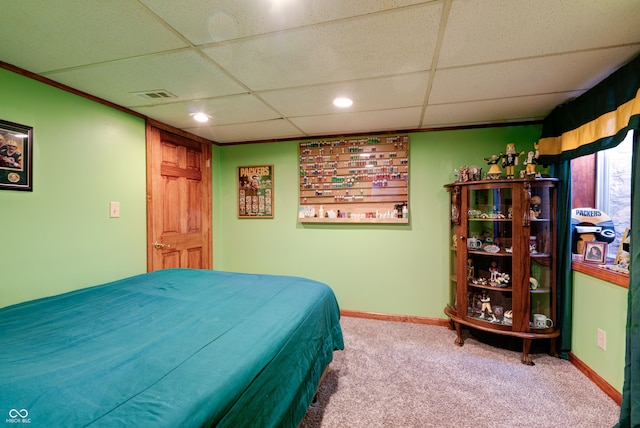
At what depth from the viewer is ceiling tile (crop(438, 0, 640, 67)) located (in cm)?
118

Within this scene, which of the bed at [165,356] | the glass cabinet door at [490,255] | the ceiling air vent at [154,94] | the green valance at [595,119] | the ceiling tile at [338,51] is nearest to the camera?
the bed at [165,356]

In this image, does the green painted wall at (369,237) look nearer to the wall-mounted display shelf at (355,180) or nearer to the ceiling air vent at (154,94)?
the wall-mounted display shelf at (355,180)

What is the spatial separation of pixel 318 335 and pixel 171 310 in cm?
84

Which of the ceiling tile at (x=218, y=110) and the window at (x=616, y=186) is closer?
the window at (x=616, y=186)

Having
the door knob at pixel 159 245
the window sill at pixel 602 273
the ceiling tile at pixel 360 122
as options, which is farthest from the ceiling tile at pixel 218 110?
the window sill at pixel 602 273

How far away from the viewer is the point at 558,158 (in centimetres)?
238

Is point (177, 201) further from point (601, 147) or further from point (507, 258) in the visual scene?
point (601, 147)

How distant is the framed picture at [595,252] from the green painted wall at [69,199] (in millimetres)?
3899

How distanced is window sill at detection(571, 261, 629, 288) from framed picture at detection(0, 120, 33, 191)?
12.9 ft

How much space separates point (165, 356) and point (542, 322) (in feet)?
9.58

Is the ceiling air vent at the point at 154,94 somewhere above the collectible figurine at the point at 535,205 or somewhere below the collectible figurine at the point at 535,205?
above

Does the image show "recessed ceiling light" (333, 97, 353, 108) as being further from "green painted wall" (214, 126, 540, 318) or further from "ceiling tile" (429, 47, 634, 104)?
"green painted wall" (214, 126, 540, 318)

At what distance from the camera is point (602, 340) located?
6.39ft

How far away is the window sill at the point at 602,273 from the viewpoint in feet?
5.77
